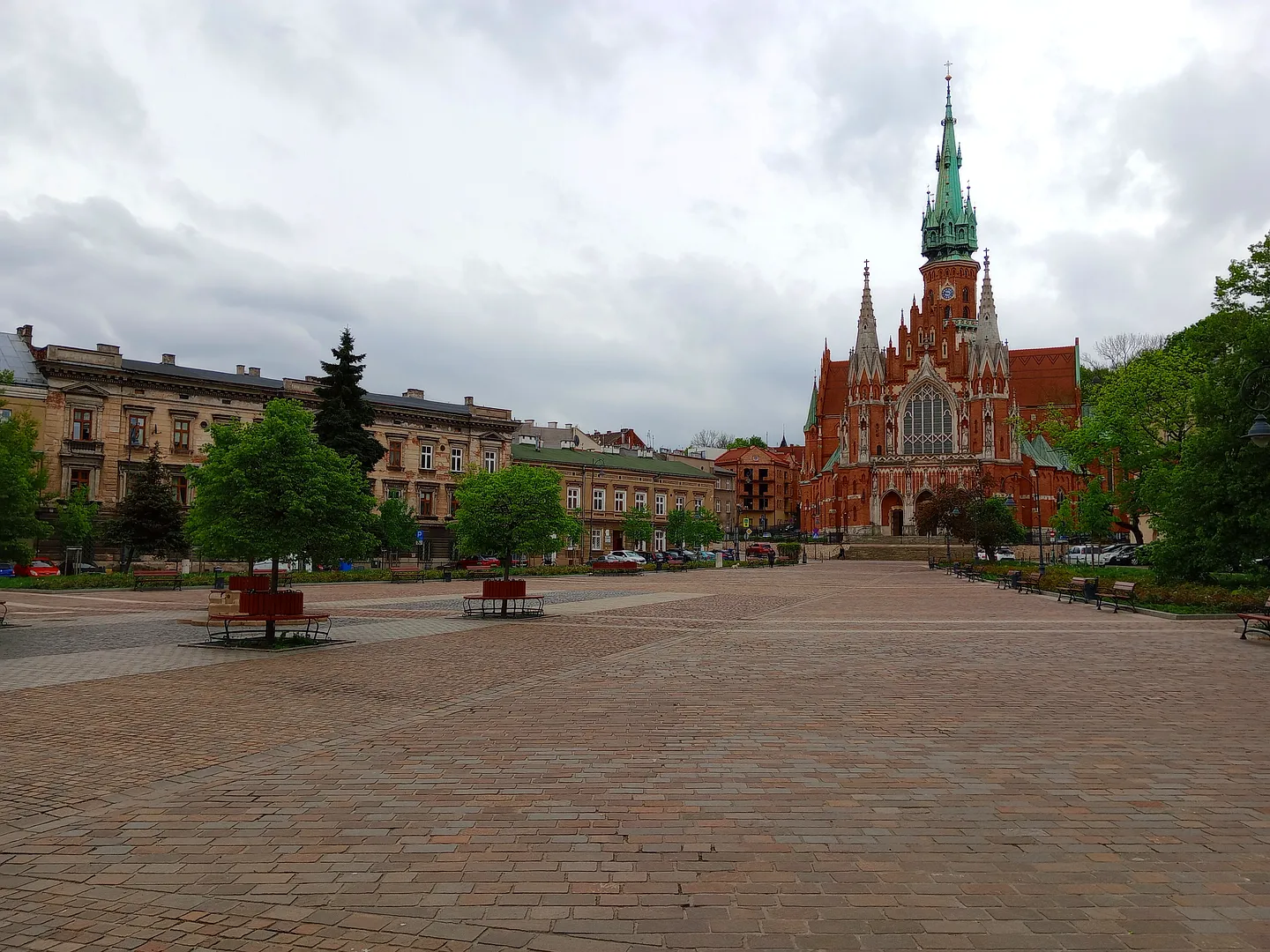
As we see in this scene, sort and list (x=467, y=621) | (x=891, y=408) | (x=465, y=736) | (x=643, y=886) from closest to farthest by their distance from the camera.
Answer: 1. (x=643, y=886)
2. (x=465, y=736)
3. (x=467, y=621)
4. (x=891, y=408)

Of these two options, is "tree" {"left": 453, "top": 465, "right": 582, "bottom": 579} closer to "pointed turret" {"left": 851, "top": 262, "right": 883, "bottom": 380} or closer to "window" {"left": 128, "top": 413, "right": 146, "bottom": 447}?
"window" {"left": 128, "top": 413, "right": 146, "bottom": 447}

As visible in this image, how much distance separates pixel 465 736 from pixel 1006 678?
730 centimetres

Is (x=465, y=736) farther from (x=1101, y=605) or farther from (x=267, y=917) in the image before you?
(x=1101, y=605)

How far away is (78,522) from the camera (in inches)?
1666

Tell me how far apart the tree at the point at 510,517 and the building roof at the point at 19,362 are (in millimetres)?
38990

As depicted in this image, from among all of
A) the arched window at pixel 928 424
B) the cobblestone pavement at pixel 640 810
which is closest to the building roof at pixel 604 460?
the arched window at pixel 928 424

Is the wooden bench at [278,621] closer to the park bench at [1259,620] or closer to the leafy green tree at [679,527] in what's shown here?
the park bench at [1259,620]

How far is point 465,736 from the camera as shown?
322 inches

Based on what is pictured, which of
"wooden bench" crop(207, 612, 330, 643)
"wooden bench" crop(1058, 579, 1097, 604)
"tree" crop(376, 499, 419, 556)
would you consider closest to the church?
"tree" crop(376, 499, 419, 556)

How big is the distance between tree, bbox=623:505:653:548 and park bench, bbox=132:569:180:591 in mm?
40033

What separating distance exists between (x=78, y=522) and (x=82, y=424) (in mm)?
9079

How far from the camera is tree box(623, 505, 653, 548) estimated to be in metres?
69.3

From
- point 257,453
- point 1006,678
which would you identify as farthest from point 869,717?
point 257,453

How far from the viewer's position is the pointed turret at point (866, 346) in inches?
3755
